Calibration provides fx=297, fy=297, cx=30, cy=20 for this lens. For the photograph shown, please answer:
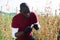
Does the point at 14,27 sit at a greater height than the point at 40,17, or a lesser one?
greater

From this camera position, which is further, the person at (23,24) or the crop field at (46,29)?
the crop field at (46,29)

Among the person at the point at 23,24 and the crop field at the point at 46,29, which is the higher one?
the person at the point at 23,24

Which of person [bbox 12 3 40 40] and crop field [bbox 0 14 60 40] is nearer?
person [bbox 12 3 40 40]

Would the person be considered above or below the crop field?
above

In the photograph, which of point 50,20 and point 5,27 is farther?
point 5,27

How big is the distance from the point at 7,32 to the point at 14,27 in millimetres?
1948

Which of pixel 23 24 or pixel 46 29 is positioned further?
pixel 46 29

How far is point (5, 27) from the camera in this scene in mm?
7223

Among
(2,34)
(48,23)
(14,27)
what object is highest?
(14,27)

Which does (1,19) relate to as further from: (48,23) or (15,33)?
(15,33)

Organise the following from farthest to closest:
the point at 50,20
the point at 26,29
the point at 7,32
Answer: the point at 7,32 → the point at 50,20 → the point at 26,29

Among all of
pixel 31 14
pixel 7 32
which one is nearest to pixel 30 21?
pixel 31 14

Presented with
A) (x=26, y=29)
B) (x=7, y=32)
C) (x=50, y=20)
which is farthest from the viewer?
(x=7, y=32)

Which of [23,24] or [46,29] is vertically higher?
[23,24]
